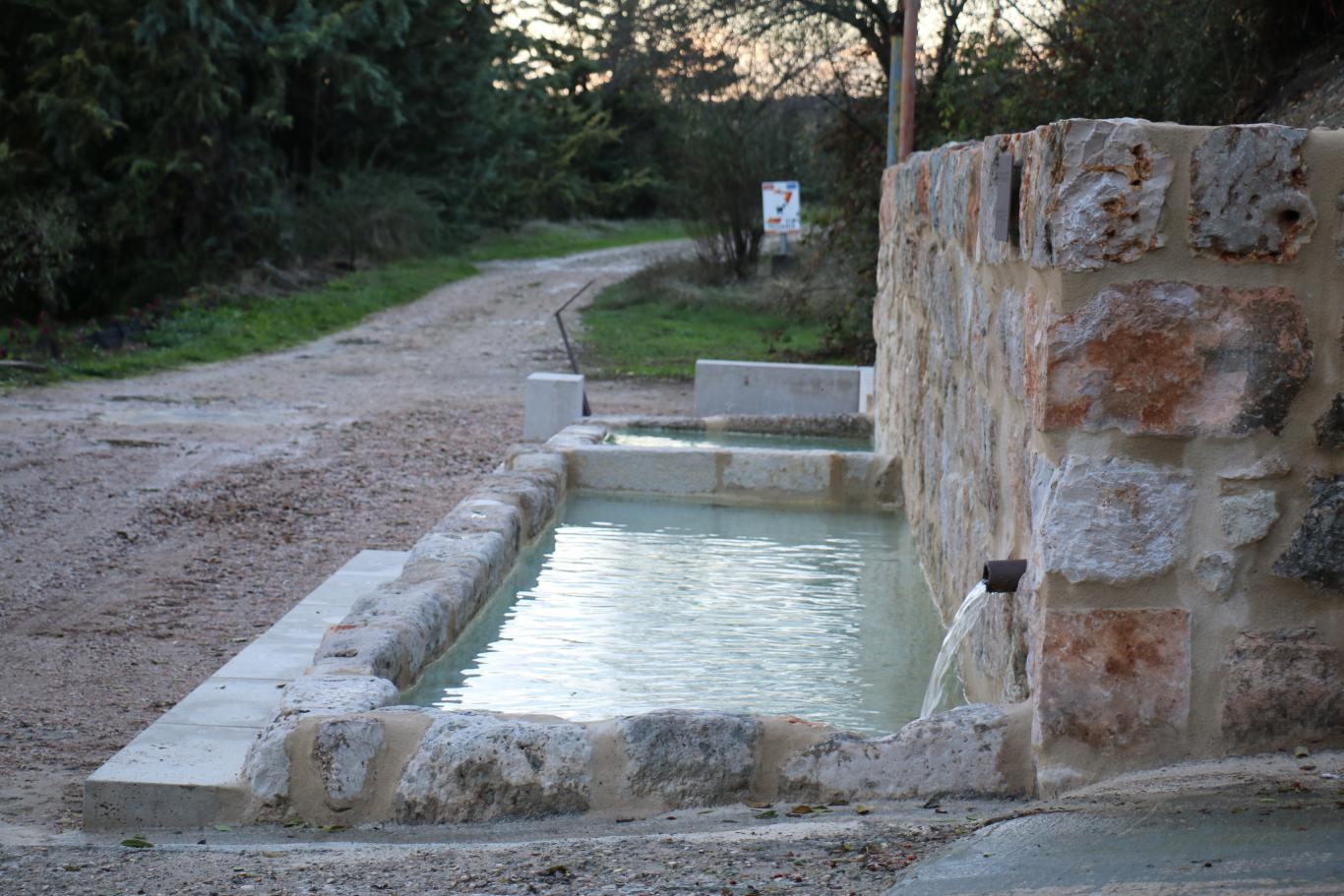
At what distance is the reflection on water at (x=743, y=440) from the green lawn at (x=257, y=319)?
6.31 m

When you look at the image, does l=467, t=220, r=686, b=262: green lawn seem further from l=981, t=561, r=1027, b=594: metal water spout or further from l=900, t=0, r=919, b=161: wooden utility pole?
l=981, t=561, r=1027, b=594: metal water spout

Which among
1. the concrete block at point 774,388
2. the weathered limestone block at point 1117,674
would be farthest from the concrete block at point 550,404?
the weathered limestone block at point 1117,674

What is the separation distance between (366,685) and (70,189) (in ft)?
58.4

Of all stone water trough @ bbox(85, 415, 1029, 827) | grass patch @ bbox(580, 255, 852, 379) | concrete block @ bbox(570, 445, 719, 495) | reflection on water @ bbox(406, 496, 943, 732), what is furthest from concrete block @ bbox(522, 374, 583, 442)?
stone water trough @ bbox(85, 415, 1029, 827)

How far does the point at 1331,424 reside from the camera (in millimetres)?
2629

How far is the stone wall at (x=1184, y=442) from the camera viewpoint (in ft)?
8.46

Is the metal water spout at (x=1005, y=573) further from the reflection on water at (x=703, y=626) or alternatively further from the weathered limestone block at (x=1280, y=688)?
the reflection on water at (x=703, y=626)

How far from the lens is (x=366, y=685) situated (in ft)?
11.0

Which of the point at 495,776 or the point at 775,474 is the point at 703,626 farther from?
the point at 775,474

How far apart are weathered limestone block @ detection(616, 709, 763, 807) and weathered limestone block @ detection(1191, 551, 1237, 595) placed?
0.93 m

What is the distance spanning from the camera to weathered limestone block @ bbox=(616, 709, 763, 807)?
293 cm

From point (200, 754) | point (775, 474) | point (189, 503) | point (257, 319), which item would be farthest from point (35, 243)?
point (200, 754)

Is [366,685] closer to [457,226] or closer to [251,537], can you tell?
[251,537]

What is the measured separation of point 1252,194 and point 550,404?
23.1 feet
